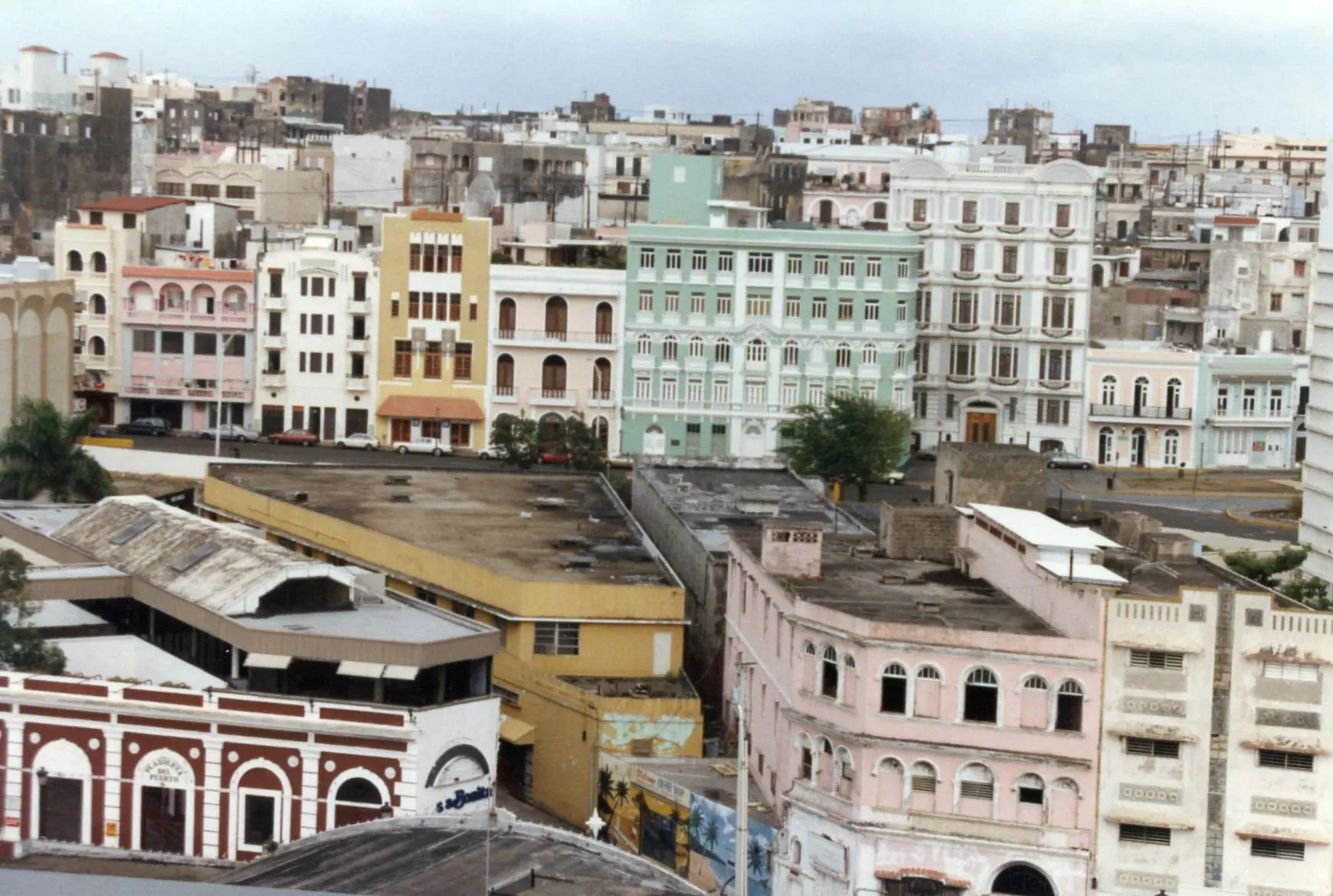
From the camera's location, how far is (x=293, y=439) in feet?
179

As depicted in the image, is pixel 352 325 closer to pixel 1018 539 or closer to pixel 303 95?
pixel 1018 539

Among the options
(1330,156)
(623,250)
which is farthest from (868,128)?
(1330,156)

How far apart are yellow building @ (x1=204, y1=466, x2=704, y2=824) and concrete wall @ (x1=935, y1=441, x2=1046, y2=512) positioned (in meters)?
4.04

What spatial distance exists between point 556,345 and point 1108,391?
1260cm

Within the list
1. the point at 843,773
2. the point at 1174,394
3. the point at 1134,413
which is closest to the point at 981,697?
the point at 843,773

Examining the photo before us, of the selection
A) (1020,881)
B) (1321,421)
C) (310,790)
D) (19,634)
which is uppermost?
(1321,421)

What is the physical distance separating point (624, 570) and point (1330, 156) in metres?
15.7

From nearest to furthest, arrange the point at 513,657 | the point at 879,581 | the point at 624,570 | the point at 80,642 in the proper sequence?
the point at 80,642 < the point at 879,581 < the point at 513,657 < the point at 624,570

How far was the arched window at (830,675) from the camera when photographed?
25.9 m

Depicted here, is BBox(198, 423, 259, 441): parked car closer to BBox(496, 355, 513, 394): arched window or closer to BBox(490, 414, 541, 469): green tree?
BBox(496, 355, 513, 394): arched window

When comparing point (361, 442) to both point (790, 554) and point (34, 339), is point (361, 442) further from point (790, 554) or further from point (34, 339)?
point (790, 554)

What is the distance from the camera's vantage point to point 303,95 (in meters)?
104

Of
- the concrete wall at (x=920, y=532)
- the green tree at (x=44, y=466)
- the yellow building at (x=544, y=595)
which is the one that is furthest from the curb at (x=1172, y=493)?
the concrete wall at (x=920, y=532)

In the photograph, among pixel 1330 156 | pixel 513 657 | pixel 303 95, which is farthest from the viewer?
pixel 303 95
